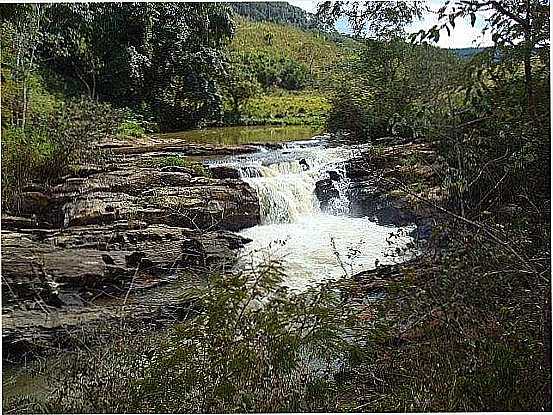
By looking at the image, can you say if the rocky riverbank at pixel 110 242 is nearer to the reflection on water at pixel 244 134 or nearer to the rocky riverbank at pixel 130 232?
the rocky riverbank at pixel 130 232

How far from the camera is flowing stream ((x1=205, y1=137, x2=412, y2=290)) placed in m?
2.63

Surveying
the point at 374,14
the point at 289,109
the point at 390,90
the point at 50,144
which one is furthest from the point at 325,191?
the point at 50,144

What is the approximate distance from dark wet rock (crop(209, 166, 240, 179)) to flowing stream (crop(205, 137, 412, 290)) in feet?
0.06

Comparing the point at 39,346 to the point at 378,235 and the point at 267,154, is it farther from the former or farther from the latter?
the point at 378,235

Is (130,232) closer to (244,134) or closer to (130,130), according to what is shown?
(130,130)

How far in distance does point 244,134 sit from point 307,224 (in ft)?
1.35

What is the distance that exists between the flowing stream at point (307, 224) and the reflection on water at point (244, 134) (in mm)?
39

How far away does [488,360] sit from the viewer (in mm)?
2496

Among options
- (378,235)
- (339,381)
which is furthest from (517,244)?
(339,381)

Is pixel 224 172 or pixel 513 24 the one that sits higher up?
pixel 513 24

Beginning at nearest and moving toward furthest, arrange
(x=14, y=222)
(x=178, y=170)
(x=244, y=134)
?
(x=14, y=222)
(x=178, y=170)
(x=244, y=134)

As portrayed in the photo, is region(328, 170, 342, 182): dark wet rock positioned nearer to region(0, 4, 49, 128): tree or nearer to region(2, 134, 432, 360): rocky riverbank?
region(2, 134, 432, 360): rocky riverbank

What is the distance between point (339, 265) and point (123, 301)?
76 centimetres

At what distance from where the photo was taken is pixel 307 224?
2715mm
